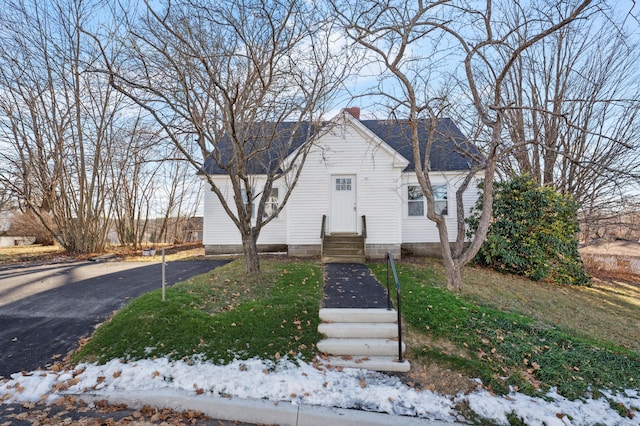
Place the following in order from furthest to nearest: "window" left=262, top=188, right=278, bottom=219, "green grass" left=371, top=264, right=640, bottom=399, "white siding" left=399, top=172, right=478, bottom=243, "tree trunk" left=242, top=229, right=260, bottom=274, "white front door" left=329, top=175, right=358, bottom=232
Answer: "window" left=262, top=188, right=278, bottom=219, "white siding" left=399, top=172, right=478, bottom=243, "white front door" left=329, top=175, right=358, bottom=232, "tree trunk" left=242, top=229, right=260, bottom=274, "green grass" left=371, top=264, right=640, bottom=399

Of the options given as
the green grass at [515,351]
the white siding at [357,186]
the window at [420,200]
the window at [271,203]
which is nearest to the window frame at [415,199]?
the window at [420,200]

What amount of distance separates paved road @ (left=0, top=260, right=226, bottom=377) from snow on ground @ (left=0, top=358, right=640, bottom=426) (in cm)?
80

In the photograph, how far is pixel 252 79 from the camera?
22.2 feet

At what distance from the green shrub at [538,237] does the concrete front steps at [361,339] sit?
6615mm

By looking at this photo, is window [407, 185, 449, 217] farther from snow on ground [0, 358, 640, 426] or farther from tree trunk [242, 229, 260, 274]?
snow on ground [0, 358, 640, 426]

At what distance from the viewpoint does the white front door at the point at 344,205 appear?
11.3 m

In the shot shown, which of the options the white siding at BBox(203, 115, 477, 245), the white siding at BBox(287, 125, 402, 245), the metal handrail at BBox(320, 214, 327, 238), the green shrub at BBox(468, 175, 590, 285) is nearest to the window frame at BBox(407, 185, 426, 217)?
the white siding at BBox(203, 115, 477, 245)

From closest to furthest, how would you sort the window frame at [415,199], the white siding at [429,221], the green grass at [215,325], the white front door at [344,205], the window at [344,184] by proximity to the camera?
the green grass at [215,325] < the white front door at [344,205] < the window at [344,184] < the white siding at [429,221] < the window frame at [415,199]

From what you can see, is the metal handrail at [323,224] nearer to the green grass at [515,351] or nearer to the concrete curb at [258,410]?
the green grass at [515,351]

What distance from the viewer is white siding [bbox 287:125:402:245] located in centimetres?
1116

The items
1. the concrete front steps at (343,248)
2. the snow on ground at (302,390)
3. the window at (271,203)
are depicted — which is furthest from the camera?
the window at (271,203)

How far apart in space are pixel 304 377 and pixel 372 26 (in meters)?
7.22

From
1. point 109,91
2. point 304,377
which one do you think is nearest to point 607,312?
point 304,377

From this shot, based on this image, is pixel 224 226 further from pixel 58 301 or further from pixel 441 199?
pixel 441 199
